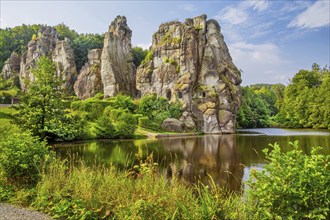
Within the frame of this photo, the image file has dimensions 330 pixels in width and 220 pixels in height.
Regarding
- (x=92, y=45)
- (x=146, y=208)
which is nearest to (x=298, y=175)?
(x=146, y=208)

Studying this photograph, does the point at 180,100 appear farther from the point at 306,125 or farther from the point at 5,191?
the point at 5,191

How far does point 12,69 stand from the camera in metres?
81.2

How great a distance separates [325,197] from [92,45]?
287ft

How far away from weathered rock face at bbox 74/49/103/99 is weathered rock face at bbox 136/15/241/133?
37.9ft

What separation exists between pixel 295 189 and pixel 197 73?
56712mm

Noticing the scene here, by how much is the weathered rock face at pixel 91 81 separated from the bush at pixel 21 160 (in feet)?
199

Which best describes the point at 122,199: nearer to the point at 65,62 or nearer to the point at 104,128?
the point at 104,128

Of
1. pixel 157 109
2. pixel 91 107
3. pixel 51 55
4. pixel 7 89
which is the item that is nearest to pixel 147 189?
pixel 91 107

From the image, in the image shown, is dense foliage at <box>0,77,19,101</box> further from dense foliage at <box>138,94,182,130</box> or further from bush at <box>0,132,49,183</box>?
bush at <box>0,132,49,183</box>

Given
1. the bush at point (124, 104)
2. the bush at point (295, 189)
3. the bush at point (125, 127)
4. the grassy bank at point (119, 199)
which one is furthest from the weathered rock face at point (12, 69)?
the bush at point (295, 189)

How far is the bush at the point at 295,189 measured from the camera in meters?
4.05

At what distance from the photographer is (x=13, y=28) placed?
102625 mm

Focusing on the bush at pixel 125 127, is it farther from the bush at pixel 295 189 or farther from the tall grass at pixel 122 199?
the bush at pixel 295 189

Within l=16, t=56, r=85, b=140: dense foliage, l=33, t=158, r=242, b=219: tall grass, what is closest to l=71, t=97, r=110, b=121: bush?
l=16, t=56, r=85, b=140: dense foliage
